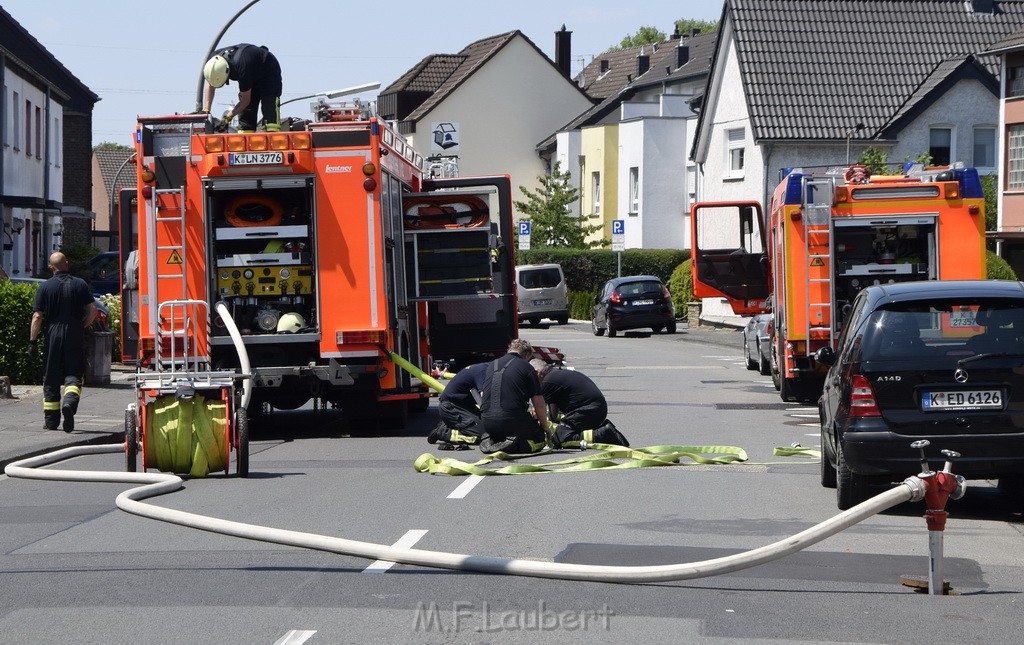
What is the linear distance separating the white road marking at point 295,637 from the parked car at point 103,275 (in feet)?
93.9

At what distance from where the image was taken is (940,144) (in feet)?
150

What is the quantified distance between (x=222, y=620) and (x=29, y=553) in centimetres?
244

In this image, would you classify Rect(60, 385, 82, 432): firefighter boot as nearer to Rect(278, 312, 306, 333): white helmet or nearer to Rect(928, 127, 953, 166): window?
Rect(278, 312, 306, 333): white helmet

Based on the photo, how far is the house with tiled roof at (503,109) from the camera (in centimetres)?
7394

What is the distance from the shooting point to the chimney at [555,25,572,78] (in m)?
87.0

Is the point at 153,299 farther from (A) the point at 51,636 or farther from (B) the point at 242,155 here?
(A) the point at 51,636

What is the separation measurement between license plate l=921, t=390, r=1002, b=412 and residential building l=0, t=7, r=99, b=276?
3347 cm

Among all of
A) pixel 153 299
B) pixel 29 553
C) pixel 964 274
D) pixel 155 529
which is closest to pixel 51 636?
pixel 29 553

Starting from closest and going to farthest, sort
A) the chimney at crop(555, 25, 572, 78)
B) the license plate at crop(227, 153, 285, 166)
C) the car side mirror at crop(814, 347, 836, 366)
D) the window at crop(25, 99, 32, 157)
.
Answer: the car side mirror at crop(814, 347, 836, 366) < the license plate at crop(227, 153, 285, 166) < the window at crop(25, 99, 32, 157) < the chimney at crop(555, 25, 572, 78)

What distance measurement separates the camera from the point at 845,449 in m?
10.1

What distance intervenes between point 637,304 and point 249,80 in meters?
24.4

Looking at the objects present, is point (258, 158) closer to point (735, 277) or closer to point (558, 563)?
point (558, 563)

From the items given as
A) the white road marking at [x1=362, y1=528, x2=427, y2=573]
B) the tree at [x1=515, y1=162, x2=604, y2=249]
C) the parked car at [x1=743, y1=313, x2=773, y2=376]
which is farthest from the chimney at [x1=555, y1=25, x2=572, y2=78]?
the white road marking at [x1=362, y1=528, x2=427, y2=573]
